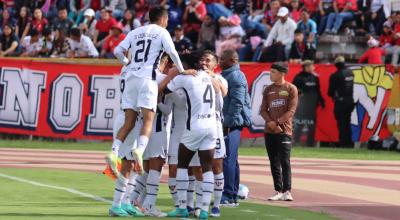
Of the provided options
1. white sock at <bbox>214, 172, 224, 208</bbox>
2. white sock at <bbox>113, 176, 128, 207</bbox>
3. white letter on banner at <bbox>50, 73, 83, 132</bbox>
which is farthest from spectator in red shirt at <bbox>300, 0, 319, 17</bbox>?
white sock at <bbox>113, 176, 128, 207</bbox>

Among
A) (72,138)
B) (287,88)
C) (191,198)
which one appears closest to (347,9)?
(72,138)

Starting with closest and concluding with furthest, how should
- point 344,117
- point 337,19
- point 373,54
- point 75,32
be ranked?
point 344,117
point 373,54
point 75,32
point 337,19

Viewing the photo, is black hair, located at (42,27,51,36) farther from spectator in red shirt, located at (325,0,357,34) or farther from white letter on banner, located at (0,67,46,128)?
spectator in red shirt, located at (325,0,357,34)

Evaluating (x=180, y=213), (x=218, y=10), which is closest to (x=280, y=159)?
(x=180, y=213)

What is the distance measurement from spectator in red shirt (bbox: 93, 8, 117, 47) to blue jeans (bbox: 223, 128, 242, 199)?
1775 centimetres

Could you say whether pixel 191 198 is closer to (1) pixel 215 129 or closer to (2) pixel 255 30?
(1) pixel 215 129

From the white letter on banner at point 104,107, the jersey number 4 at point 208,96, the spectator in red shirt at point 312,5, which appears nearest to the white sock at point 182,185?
the jersey number 4 at point 208,96

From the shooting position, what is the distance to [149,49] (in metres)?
14.7

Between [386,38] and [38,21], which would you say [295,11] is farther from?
[38,21]

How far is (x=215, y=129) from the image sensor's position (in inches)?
576

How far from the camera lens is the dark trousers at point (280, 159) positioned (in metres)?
17.4

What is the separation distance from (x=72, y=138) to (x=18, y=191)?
12974 millimetres

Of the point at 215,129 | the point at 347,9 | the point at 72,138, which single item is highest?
the point at 347,9

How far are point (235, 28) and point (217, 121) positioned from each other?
714 inches
